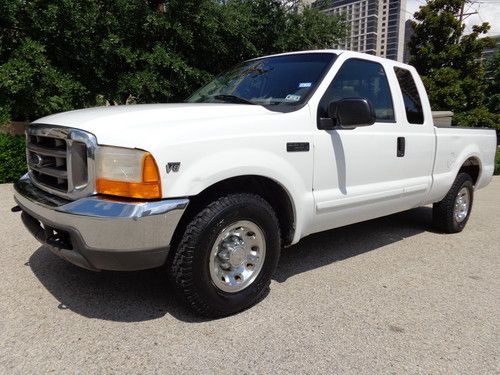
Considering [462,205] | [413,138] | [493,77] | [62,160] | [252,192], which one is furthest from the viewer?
[493,77]

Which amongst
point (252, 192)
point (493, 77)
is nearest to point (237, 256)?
point (252, 192)

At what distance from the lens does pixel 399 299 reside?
338 cm

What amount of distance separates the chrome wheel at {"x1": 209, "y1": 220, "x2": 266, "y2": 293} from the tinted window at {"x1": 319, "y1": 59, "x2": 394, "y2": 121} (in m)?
1.12

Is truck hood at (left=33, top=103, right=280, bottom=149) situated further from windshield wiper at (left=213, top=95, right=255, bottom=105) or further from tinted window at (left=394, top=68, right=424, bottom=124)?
tinted window at (left=394, top=68, right=424, bottom=124)

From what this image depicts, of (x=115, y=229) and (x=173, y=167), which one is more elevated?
(x=173, y=167)

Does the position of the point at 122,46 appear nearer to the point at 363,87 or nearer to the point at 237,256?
the point at 363,87

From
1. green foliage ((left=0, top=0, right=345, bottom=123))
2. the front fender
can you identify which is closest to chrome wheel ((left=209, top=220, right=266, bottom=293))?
the front fender

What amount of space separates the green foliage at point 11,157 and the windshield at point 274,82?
4964 millimetres

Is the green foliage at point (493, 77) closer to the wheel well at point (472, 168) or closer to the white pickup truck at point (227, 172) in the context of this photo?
the wheel well at point (472, 168)

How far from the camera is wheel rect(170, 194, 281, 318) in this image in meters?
2.71

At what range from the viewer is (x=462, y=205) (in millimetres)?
5617

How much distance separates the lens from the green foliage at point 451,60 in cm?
1545

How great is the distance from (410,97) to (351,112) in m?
1.61

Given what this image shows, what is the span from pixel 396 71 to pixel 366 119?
1.47 m
